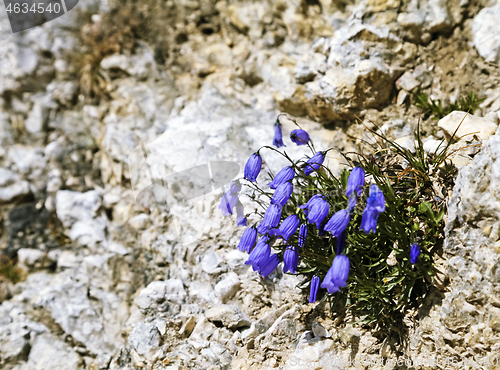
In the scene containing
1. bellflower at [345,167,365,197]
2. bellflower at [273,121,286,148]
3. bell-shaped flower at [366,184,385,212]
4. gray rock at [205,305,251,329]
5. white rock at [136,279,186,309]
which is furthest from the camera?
white rock at [136,279,186,309]

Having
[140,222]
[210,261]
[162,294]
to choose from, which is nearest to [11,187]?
[140,222]

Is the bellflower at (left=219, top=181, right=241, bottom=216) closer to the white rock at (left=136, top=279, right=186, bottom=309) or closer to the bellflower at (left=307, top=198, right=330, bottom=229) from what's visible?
the bellflower at (left=307, top=198, right=330, bottom=229)

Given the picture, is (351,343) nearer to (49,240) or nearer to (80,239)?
(80,239)

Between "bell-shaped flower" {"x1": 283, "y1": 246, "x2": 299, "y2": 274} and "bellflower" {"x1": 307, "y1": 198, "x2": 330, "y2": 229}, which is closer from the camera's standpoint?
"bellflower" {"x1": 307, "y1": 198, "x2": 330, "y2": 229}

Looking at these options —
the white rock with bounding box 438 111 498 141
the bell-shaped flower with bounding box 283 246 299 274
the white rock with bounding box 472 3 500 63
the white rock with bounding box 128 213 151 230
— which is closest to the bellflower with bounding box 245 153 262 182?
the bell-shaped flower with bounding box 283 246 299 274

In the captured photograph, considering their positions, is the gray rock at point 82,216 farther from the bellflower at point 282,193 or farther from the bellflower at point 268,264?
the bellflower at point 282,193

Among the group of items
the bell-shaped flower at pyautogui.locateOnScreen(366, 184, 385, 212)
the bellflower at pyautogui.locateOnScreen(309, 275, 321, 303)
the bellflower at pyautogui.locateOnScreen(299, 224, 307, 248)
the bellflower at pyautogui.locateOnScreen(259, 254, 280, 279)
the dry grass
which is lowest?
the bellflower at pyautogui.locateOnScreen(309, 275, 321, 303)

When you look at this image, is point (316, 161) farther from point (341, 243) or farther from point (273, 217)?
point (341, 243)
